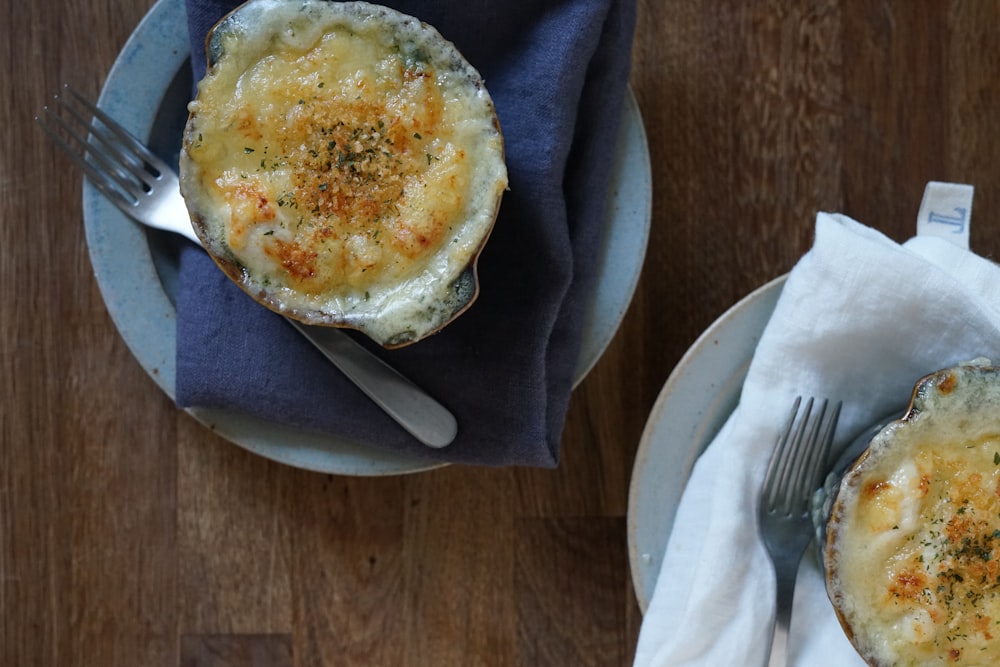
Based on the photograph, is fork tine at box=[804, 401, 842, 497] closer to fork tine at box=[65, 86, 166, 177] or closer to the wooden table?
the wooden table

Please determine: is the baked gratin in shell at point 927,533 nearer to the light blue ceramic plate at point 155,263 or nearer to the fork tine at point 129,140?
the light blue ceramic plate at point 155,263

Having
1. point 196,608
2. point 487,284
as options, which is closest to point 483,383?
point 487,284

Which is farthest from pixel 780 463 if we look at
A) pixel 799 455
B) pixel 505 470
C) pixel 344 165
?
pixel 344 165

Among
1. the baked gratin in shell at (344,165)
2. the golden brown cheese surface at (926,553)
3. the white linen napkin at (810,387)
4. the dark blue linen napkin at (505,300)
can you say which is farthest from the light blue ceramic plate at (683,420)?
the baked gratin in shell at (344,165)

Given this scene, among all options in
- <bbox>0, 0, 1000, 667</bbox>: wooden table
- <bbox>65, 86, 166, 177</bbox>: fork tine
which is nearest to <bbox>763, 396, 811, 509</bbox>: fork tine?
<bbox>0, 0, 1000, 667</bbox>: wooden table

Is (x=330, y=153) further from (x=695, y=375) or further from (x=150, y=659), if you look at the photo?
(x=150, y=659)
